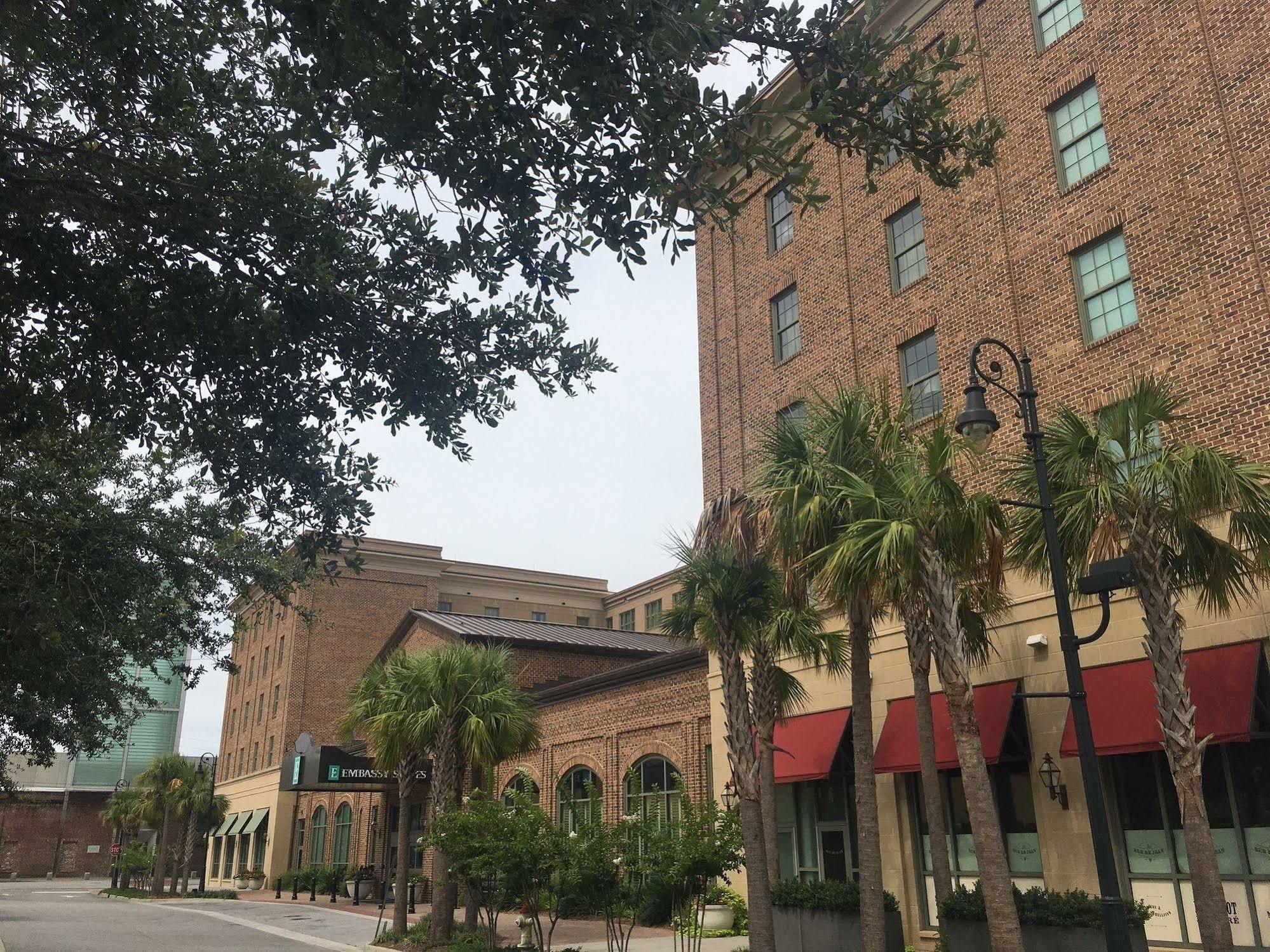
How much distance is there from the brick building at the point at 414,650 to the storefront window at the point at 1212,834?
12.6m

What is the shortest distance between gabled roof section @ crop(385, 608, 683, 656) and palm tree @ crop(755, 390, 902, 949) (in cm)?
2395

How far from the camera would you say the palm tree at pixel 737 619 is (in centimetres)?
1482

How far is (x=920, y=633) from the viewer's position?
53.0 feet

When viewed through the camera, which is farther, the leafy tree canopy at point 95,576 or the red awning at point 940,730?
the red awning at point 940,730

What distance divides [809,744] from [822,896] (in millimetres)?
4626

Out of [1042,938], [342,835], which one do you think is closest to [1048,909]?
[1042,938]

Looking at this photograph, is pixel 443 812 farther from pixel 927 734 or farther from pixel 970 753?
pixel 970 753

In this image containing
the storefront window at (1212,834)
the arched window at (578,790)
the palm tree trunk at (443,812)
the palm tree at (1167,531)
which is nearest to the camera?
the palm tree at (1167,531)

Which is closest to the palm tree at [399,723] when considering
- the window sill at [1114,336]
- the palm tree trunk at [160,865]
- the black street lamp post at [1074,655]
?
the black street lamp post at [1074,655]

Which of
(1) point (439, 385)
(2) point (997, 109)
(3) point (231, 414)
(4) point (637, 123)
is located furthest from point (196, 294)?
(2) point (997, 109)

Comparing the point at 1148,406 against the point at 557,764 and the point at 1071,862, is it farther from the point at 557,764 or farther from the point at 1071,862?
the point at 557,764

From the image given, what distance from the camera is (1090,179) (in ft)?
60.7

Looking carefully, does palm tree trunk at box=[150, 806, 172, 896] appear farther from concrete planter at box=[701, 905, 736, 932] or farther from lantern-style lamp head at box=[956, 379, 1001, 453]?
lantern-style lamp head at box=[956, 379, 1001, 453]

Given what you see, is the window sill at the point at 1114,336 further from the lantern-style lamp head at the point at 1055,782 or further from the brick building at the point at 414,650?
the brick building at the point at 414,650
